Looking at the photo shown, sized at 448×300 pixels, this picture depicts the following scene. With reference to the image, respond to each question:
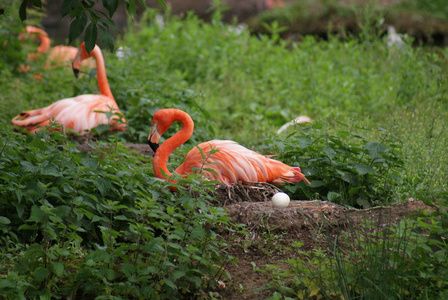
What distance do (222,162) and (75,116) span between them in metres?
2.20

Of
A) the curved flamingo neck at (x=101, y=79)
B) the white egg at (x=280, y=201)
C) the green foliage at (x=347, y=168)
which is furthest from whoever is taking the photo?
the curved flamingo neck at (x=101, y=79)

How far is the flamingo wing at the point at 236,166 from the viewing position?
151 inches

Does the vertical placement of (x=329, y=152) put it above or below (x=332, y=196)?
above

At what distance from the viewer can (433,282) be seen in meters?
2.63

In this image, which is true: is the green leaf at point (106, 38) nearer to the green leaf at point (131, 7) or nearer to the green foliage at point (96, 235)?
the green leaf at point (131, 7)

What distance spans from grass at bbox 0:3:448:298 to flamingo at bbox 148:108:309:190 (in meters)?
0.17

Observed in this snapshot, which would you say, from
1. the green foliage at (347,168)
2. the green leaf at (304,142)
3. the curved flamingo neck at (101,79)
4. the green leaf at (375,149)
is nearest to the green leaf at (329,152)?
the green foliage at (347,168)

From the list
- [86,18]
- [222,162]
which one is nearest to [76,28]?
[86,18]

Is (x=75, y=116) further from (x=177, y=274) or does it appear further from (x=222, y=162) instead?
(x=177, y=274)

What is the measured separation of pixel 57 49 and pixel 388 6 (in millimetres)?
7640

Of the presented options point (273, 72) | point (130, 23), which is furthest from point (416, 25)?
point (130, 23)

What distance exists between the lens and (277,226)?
3.42 m

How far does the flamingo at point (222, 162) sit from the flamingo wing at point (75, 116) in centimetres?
145

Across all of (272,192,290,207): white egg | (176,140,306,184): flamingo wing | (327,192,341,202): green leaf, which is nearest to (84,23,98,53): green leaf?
(176,140,306,184): flamingo wing
